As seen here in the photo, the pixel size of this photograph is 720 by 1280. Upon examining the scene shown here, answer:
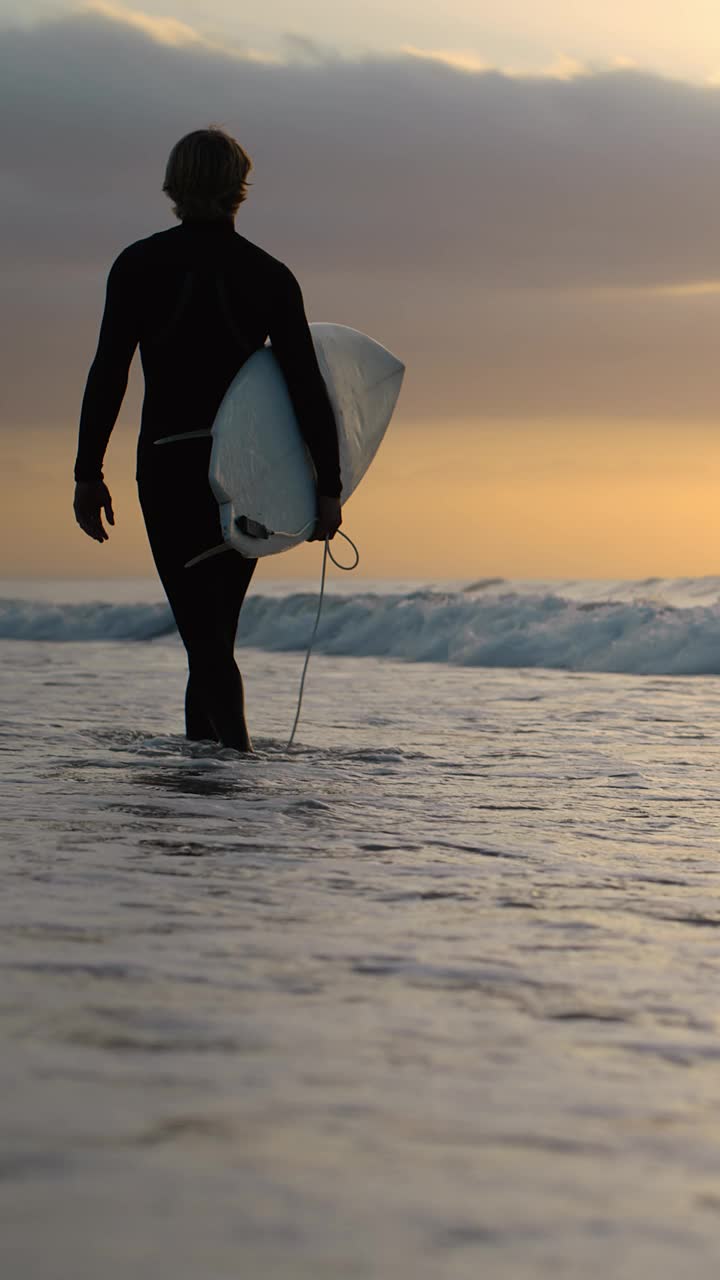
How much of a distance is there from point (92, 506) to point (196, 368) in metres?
0.51

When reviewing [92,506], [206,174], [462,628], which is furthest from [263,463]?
[462,628]

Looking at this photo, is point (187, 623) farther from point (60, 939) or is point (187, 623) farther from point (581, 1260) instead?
point (581, 1260)

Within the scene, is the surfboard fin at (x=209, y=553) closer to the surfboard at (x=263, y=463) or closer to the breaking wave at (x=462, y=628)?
the surfboard at (x=263, y=463)

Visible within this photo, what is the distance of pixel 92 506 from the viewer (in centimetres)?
413

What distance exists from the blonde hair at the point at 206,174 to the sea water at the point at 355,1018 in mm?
1626

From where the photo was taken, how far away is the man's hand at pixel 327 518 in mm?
4246

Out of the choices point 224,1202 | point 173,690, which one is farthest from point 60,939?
point 173,690

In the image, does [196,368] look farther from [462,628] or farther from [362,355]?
[462,628]

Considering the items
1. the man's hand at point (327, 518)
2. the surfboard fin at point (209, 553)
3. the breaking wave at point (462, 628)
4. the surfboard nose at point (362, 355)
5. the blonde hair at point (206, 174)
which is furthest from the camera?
the breaking wave at point (462, 628)

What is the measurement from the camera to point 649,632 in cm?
1160

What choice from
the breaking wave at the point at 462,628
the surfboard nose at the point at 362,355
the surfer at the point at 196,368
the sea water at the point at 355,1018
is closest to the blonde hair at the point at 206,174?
the surfer at the point at 196,368

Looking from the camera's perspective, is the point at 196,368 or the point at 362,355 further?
the point at 362,355

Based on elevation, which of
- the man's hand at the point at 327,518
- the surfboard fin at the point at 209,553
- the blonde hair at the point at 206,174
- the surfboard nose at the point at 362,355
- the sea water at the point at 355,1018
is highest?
the blonde hair at the point at 206,174

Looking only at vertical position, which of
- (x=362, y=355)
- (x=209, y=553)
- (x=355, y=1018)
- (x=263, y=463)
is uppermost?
(x=362, y=355)
